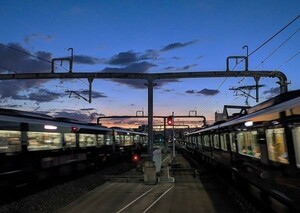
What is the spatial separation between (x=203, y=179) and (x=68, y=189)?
6379 millimetres

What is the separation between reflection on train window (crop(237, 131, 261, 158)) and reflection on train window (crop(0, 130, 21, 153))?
23.1 feet

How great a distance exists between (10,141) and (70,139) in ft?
22.6

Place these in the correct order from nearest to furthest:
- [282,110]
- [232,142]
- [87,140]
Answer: [282,110], [232,142], [87,140]

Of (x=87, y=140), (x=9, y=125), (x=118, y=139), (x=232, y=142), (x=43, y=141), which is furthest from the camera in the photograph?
(x=118, y=139)

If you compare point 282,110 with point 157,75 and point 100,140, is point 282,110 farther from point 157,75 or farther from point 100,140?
point 100,140

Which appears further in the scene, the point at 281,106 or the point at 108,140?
the point at 108,140

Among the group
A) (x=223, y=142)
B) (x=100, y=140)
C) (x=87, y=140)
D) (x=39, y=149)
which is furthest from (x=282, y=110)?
(x=100, y=140)

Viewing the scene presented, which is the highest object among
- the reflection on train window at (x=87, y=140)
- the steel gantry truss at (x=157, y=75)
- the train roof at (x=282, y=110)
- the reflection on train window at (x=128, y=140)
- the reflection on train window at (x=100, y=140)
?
the steel gantry truss at (x=157, y=75)

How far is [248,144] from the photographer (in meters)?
11.7

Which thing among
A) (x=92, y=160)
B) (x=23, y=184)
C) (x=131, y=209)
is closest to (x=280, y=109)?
(x=131, y=209)

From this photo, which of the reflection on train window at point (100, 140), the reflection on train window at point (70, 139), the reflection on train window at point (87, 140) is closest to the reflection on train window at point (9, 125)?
the reflection on train window at point (70, 139)

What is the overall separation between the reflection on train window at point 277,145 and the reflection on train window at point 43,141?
864 centimetres

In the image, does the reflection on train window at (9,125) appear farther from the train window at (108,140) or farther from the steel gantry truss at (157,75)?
the train window at (108,140)

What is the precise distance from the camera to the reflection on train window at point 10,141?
12639 mm
